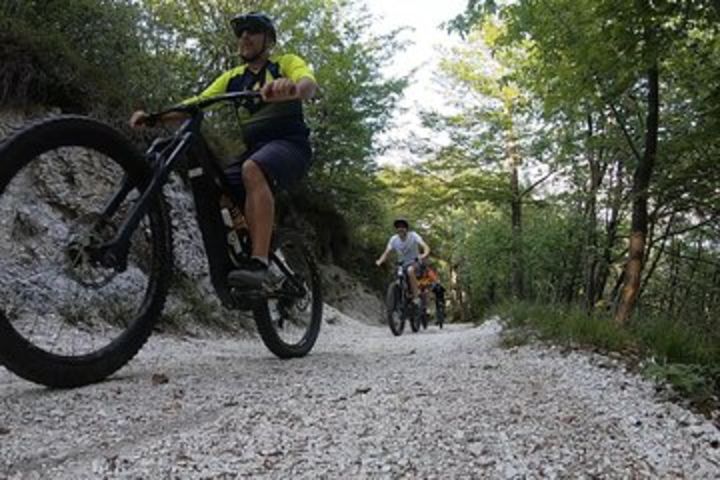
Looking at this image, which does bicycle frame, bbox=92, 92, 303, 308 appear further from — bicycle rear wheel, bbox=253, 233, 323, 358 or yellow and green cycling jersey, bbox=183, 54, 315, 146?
bicycle rear wheel, bbox=253, 233, 323, 358

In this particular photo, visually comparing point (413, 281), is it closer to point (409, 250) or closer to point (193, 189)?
point (409, 250)

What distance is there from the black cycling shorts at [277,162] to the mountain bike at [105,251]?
0.32ft

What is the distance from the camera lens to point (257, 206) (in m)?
3.30

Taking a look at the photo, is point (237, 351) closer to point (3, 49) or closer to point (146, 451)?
point (146, 451)

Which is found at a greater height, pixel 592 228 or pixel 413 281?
pixel 592 228

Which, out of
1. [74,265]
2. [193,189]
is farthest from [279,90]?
[74,265]

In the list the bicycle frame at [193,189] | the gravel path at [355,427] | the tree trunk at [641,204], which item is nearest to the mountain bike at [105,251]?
the bicycle frame at [193,189]

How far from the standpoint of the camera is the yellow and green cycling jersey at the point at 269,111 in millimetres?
3539

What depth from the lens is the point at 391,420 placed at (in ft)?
7.41

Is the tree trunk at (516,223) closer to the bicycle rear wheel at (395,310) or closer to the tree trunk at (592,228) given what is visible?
the tree trunk at (592,228)

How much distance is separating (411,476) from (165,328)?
3324 mm

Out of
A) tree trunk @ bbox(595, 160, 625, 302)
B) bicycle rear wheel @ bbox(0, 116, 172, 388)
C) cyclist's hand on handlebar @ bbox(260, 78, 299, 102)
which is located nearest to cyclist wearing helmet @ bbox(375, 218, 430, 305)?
tree trunk @ bbox(595, 160, 625, 302)

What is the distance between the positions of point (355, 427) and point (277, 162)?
5.51 ft

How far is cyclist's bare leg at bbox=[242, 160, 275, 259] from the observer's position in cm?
327
